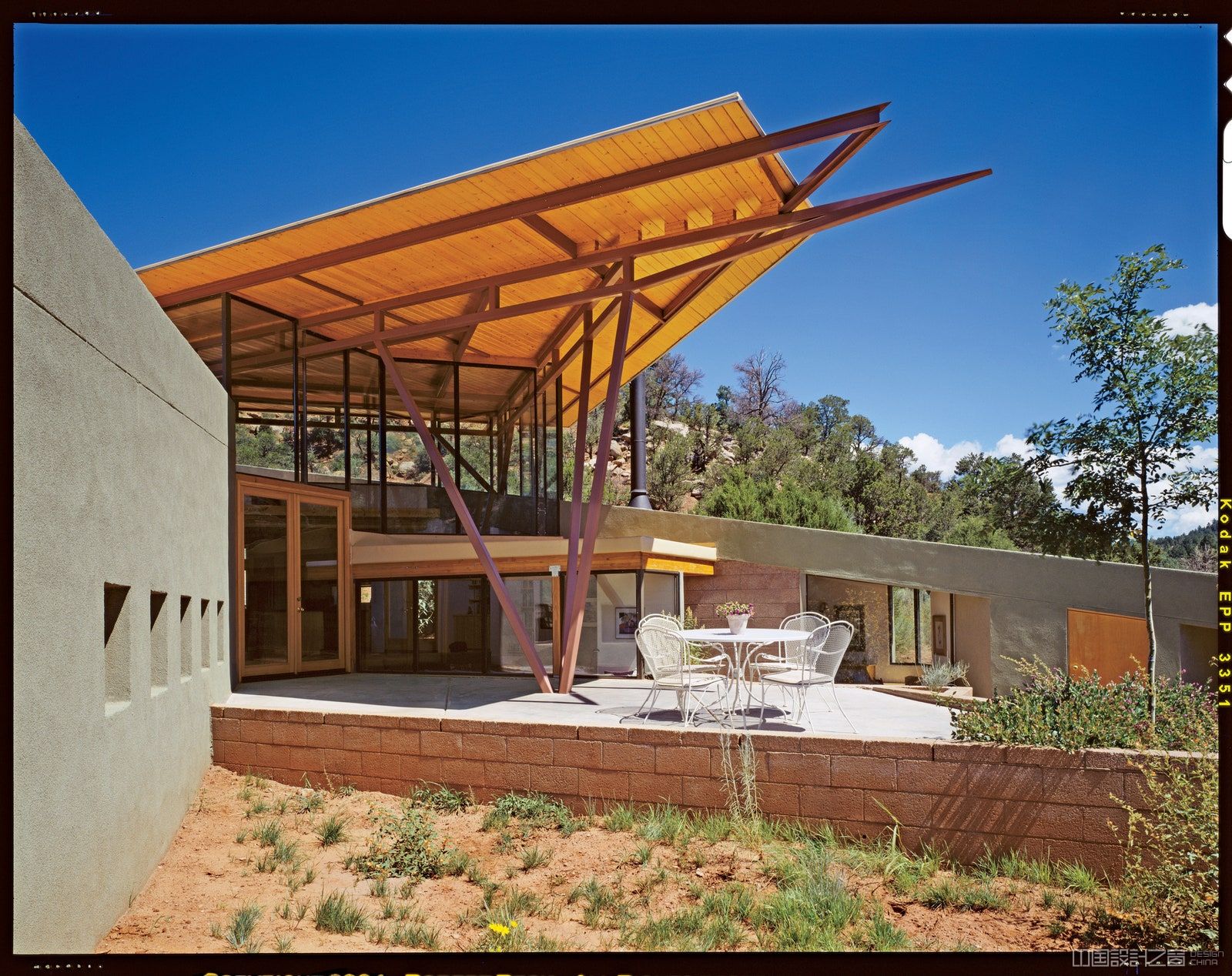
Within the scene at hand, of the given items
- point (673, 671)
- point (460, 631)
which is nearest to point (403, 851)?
point (673, 671)

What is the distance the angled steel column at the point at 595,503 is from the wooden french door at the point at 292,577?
3.65 metres

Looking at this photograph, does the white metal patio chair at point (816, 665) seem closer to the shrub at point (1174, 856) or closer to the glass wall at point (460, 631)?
the shrub at point (1174, 856)

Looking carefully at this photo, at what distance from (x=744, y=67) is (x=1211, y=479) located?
757 cm

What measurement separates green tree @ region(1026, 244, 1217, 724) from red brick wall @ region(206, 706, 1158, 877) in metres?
3.95

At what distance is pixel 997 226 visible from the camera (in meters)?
38.6

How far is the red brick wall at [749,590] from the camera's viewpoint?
49.1 ft

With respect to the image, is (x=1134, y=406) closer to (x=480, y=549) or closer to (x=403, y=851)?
(x=480, y=549)

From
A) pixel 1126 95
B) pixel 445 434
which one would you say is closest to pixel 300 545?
pixel 445 434

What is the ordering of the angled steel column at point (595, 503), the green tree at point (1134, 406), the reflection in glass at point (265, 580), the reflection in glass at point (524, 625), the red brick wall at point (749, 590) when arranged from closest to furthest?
the green tree at point (1134, 406), the angled steel column at point (595, 503), the reflection in glass at point (265, 580), the reflection in glass at point (524, 625), the red brick wall at point (749, 590)

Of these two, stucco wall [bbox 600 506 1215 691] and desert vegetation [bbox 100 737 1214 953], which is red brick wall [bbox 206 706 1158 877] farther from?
stucco wall [bbox 600 506 1215 691]

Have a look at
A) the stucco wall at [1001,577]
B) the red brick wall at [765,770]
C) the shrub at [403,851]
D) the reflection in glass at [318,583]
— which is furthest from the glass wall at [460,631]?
the shrub at [403,851]

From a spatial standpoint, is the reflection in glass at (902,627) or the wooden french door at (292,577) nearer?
the wooden french door at (292,577)

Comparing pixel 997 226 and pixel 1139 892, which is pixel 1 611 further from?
pixel 997 226

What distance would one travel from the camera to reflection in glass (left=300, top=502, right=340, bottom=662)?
38.0ft
